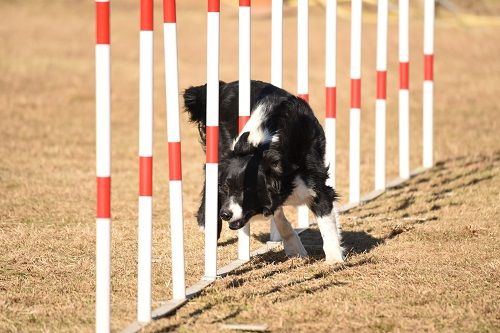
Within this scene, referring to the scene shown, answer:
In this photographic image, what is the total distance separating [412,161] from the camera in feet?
44.1

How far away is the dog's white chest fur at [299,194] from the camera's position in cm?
745

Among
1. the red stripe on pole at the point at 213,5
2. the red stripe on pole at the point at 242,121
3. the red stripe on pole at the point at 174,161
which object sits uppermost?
the red stripe on pole at the point at 213,5

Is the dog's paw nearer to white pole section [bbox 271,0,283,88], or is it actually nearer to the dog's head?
the dog's head

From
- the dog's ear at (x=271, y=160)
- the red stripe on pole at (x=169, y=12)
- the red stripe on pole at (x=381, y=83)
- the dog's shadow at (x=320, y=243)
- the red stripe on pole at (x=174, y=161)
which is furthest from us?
the red stripe on pole at (x=381, y=83)

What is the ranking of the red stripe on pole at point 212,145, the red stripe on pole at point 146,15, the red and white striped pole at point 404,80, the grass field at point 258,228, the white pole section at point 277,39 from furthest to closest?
the red and white striped pole at point 404,80
the white pole section at point 277,39
the red stripe on pole at point 212,145
the grass field at point 258,228
the red stripe on pole at point 146,15

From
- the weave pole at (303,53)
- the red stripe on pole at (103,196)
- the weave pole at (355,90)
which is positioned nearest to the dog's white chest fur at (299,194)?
the weave pole at (303,53)

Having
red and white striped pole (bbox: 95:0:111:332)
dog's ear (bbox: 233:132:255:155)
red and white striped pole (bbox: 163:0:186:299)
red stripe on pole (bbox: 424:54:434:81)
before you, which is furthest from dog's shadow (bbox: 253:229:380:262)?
red stripe on pole (bbox: 424:54:434:81)

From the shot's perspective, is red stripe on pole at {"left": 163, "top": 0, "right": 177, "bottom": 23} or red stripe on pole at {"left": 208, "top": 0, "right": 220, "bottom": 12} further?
red stripe on pole at {"left": 208, "top": 0, "right": 220, "bottom": 12}

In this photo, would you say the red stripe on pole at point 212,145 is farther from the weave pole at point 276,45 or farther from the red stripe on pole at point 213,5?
the weave pole at point 276,45

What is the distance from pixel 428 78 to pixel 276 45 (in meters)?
4.56

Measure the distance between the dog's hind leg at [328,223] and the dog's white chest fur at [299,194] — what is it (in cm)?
5

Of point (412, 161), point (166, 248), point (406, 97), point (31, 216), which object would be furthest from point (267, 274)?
point (412, 161)

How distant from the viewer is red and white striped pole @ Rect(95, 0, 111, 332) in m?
5.24

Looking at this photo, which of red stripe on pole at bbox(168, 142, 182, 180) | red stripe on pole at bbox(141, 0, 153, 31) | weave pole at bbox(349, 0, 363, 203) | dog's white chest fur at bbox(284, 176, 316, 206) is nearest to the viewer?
red stripe on pole at bbox(141, 0, 153, 31)
